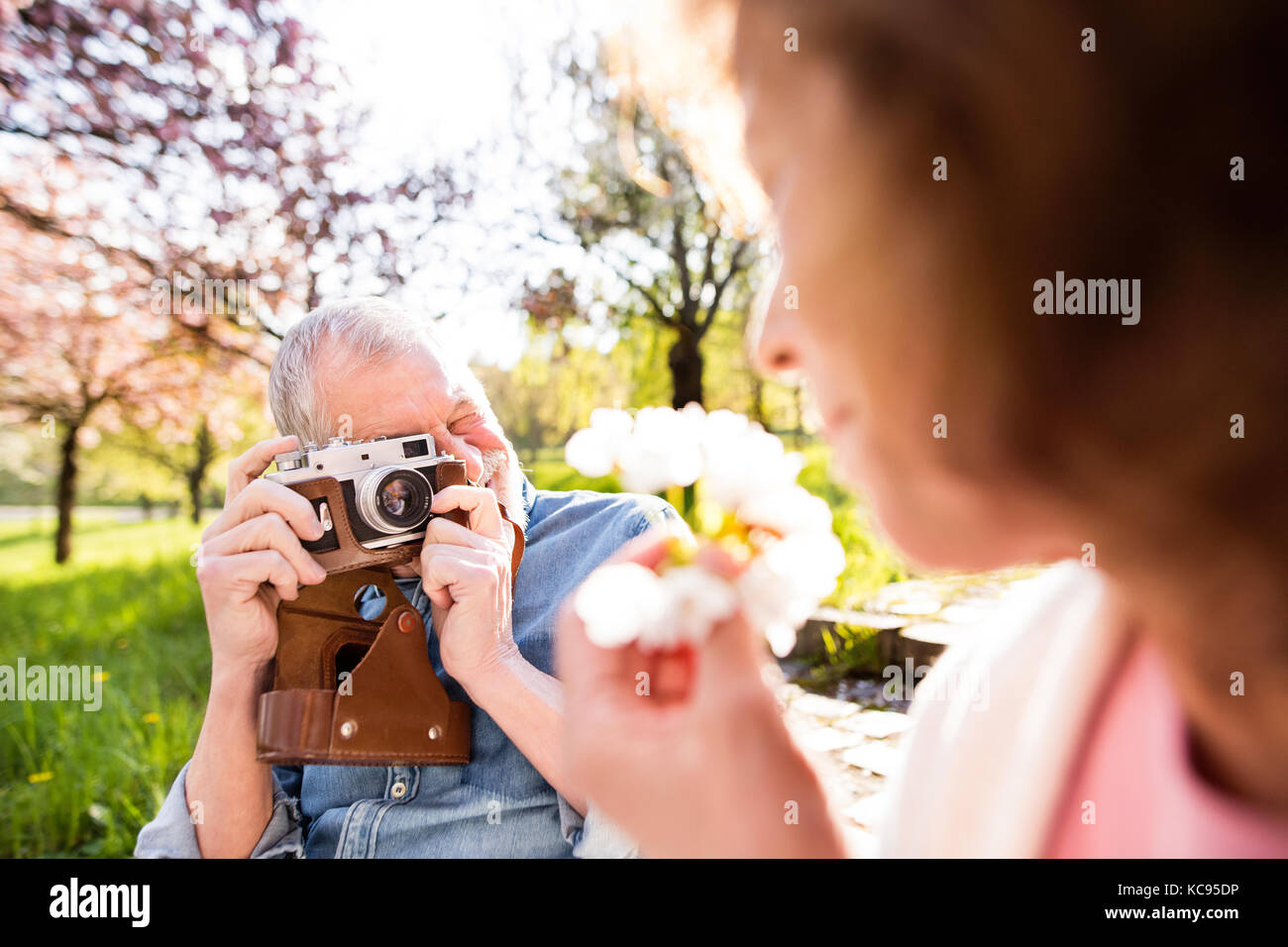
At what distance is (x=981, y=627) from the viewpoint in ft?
3.17

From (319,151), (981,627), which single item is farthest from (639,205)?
(981,627)

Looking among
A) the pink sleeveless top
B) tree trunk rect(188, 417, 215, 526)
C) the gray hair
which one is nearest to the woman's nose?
the pink sleeveless top

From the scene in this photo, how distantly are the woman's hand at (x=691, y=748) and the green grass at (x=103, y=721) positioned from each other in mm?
2937

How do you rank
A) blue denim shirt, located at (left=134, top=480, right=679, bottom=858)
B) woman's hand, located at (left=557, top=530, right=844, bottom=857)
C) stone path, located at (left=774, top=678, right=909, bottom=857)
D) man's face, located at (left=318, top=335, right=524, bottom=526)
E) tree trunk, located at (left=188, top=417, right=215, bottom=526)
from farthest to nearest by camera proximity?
tree trunk, located at (left=188, top=417, right=215, bottom=526) → stone path, located at (left=774, top=678, right=909, bottom=857) → man's face, located at (left=318, top=335, right=524, bottom=526) → blue denim shirt, located at (left=134, top=480, right=679, bottom=858) → woman's hand, located at (left=557, top=530, right=844, bottom=857)

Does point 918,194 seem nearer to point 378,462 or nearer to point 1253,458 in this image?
point 1253,458

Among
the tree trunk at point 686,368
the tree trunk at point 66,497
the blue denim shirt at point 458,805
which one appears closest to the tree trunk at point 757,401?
the tree trunk at point 686,368

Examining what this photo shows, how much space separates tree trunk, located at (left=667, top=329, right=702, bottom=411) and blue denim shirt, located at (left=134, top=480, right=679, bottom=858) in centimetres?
552

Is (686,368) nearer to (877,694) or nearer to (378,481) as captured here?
(877,694)

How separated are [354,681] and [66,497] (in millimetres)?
12953

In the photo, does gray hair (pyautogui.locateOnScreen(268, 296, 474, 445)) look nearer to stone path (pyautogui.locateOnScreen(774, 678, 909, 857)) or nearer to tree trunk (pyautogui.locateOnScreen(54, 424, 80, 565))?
stone path (pyautogui.locateOnScreen(774, 678, 909, 857))

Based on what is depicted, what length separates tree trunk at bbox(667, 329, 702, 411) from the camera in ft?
23.3

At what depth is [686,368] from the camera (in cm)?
716

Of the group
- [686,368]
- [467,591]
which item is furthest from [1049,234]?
[686,368]
